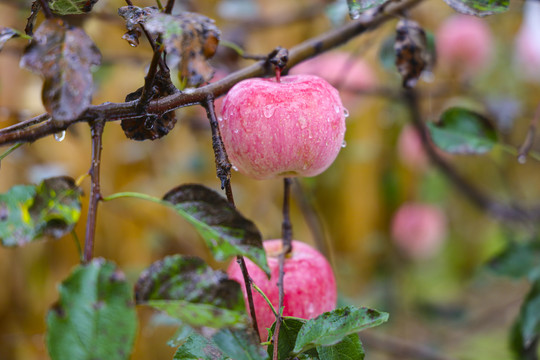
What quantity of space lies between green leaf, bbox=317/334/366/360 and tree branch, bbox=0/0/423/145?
212mm

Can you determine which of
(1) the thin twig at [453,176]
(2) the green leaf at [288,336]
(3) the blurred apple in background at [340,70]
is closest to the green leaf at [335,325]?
(2) the green leaf at [288,336]

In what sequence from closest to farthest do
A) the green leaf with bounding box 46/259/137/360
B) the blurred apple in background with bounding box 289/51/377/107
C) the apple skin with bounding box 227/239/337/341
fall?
1. the green leaf with bounding box 46/259/137/360
2. the apple skin with bounding box 227/239/337/341
3. the blurred apple in background with bounding box 289/51/377/107

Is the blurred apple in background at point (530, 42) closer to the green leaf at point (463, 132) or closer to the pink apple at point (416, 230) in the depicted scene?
the pink apple at point (416, 230)

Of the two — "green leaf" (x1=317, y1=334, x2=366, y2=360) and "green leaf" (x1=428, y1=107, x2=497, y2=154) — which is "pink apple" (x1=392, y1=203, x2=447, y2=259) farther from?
"green leaf" (x1=317, y1=334, x2=366, y2=360)

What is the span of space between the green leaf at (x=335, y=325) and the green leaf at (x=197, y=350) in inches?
2.5

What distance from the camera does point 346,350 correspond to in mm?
356

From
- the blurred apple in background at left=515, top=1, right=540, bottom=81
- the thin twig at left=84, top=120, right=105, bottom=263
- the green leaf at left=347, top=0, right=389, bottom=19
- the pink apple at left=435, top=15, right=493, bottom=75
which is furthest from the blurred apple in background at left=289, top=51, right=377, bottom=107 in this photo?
the thin twig at left=84, top=120, right=105, bottom=263

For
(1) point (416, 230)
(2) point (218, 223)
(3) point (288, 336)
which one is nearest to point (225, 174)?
(2) point (218, 223)

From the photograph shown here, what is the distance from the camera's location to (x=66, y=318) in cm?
23

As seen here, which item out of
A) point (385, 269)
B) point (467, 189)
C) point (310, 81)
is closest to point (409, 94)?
point (467, 189)

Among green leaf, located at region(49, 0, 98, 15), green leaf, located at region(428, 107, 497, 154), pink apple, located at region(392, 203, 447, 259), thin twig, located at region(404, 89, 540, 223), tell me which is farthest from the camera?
pink apple, located at region(392, 203, 447, 259)

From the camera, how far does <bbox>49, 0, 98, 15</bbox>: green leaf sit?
1.08 ft

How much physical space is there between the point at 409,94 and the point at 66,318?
0.84m

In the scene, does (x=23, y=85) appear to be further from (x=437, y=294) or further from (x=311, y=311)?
(x=437, y=294)
